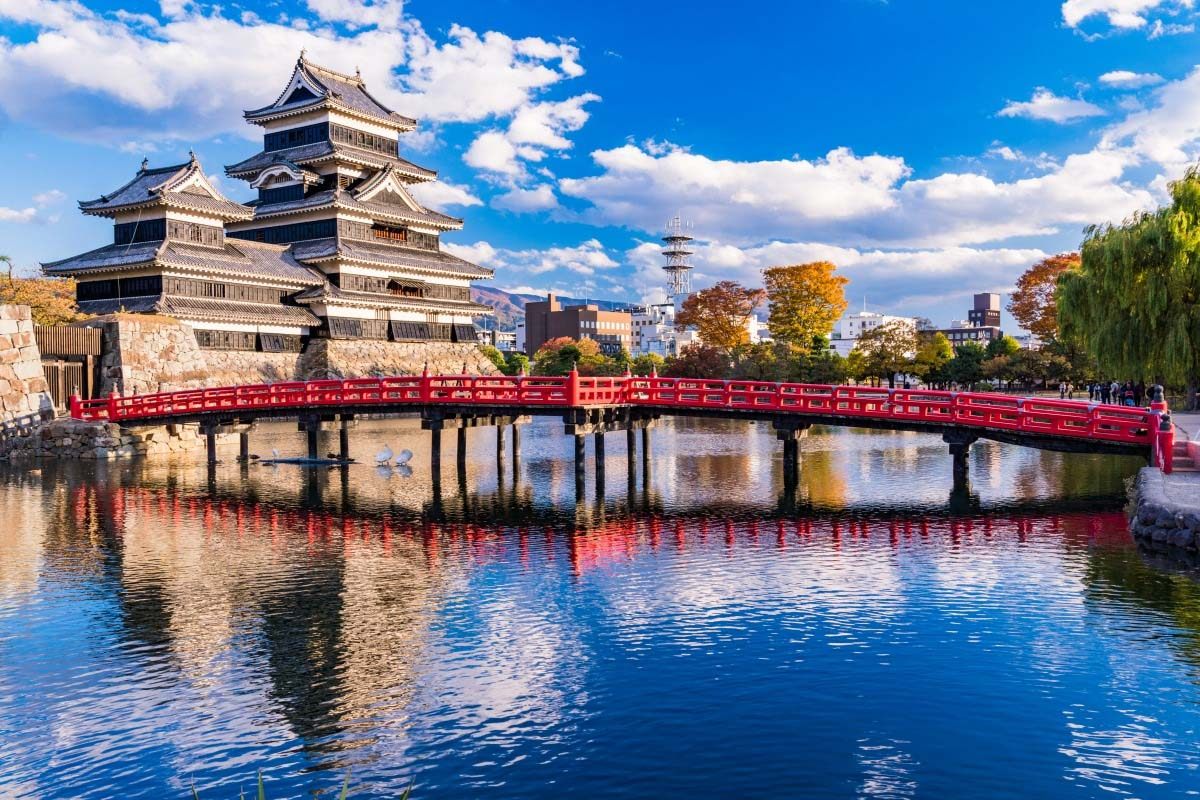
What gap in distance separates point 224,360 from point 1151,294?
52.9 meters

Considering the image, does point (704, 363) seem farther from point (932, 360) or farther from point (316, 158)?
point (316, 158)

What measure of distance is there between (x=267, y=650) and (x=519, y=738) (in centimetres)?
536

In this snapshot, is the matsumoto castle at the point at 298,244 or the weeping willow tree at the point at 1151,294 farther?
the matsumoto castle at the point at 298,244

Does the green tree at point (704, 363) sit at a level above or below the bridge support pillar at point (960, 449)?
above

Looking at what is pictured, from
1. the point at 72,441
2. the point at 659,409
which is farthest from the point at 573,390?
the point at 72,441

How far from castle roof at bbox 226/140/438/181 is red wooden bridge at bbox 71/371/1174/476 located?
33.2 metres

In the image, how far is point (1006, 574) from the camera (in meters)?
18.8

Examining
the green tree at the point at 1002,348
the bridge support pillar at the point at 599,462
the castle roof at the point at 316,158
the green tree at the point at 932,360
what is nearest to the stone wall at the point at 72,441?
the bridge support pillar at the point at 599,462

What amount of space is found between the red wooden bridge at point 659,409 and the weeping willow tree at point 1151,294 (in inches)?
432

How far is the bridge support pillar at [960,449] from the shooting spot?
29422 millimetres

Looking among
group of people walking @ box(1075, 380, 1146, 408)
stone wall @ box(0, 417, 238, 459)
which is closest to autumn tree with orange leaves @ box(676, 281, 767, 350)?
group of people walking @ box(1075, 380, 1146, 408)

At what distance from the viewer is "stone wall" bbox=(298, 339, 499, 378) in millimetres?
68438

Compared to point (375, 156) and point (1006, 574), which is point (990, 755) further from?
point (375, 156)

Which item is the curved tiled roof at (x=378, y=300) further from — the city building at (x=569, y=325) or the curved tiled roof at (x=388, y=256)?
the city building at (x=569, y=325)
